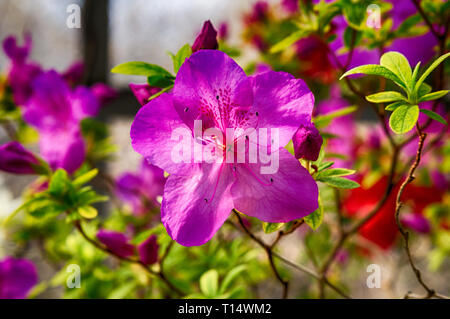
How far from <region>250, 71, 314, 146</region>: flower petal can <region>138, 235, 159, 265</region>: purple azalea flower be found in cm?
29

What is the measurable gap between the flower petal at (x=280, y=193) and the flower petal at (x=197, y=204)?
0.6 inches

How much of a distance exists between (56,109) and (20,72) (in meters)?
0.17

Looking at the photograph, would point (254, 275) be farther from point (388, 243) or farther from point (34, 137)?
point (34, 137)

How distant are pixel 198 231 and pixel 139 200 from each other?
2.24 feet

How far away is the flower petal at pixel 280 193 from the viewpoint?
0.38m

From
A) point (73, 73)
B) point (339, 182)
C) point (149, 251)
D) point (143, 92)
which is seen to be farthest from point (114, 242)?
point (73, 73)

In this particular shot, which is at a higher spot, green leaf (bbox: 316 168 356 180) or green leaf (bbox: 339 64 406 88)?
green leaf (bbox: 339 64 406 88)

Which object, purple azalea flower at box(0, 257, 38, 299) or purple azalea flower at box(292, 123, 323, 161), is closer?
purple azalea flower at box(292, 123, 323, 161)

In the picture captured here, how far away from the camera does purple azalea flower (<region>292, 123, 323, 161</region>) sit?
1.21 feet

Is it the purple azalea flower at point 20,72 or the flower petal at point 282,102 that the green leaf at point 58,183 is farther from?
the purple azalea flower at point 20,72

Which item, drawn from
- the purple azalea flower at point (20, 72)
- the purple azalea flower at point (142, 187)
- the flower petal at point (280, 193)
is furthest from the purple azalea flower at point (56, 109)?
the flower petal at point (280, 193)

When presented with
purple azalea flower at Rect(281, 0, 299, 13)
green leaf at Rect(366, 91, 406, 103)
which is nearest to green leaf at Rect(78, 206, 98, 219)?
green leaf at Rect(366, 91, 406, 103)

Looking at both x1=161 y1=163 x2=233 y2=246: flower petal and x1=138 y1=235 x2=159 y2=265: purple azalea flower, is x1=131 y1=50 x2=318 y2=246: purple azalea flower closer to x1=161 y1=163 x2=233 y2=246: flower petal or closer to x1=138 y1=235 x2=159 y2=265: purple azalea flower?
x1=161 y1=163 x2=233 y2=246: flower petal
